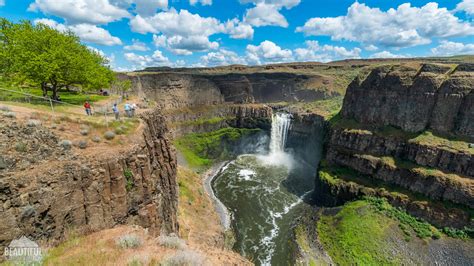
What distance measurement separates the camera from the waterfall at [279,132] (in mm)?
82250

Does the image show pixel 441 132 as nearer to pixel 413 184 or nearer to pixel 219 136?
pixel 413 184

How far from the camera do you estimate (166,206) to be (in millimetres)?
28219

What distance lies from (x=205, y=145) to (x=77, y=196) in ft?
216

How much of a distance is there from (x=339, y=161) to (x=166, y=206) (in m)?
39.7

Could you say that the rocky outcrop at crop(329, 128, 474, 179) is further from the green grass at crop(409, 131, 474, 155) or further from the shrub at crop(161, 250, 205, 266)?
the shrub at crop(161, 250, 205, 266)

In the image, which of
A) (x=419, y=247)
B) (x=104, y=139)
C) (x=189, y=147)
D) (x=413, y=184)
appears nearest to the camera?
(x=104, y=139)

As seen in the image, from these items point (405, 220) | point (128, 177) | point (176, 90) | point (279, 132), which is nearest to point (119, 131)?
point (128, 177)

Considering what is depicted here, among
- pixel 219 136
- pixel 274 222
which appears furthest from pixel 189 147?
pixel 274 222

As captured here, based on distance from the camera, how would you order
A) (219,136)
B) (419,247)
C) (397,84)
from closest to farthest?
(419,247) < (397,84) < (219,136)

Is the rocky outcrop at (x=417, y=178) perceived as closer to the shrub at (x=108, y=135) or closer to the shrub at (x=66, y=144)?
the shrub at (x=108, y=135)

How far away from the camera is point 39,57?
26.4 metres

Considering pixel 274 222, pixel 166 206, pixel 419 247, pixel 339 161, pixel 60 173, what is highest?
pixel 60 173

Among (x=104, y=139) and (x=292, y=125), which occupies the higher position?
(x=104, y=139)

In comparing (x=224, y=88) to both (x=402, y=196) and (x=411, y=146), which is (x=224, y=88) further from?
(x=402, y=196)
